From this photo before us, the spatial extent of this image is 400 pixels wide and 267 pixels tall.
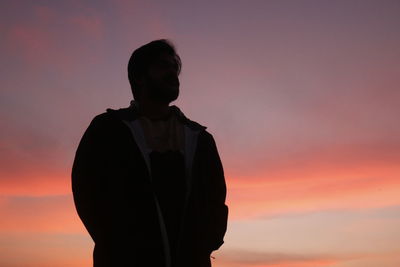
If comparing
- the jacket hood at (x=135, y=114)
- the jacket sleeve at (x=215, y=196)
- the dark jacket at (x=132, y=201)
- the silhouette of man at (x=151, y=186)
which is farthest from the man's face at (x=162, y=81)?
the jacket sleeve at (x=215, y=196)

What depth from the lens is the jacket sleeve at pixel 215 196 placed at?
4039mm

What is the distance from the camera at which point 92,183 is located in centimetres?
388

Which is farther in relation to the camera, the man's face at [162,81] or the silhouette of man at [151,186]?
the man's face at [162,81]

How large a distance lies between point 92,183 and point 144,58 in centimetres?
125

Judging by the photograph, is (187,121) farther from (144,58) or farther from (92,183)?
(92,183)

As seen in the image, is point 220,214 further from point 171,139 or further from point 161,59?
point 161,59

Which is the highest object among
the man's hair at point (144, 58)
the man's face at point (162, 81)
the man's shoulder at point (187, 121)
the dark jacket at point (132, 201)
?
the man's hair at point (144, 58)

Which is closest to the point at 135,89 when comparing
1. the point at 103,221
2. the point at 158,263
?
the point at 103,221

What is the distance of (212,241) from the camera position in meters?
4.01

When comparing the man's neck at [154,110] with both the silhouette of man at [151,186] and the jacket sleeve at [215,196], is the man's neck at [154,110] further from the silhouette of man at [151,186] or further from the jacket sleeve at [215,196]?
the jacket sleeve at [215,196]

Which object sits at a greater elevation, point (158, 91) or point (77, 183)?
point (158, 91)

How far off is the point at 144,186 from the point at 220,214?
69 centimetres

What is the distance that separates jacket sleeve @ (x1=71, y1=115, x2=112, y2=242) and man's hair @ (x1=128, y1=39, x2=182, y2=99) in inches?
26.8

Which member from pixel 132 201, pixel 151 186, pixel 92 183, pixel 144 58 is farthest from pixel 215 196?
pixel 144 58
